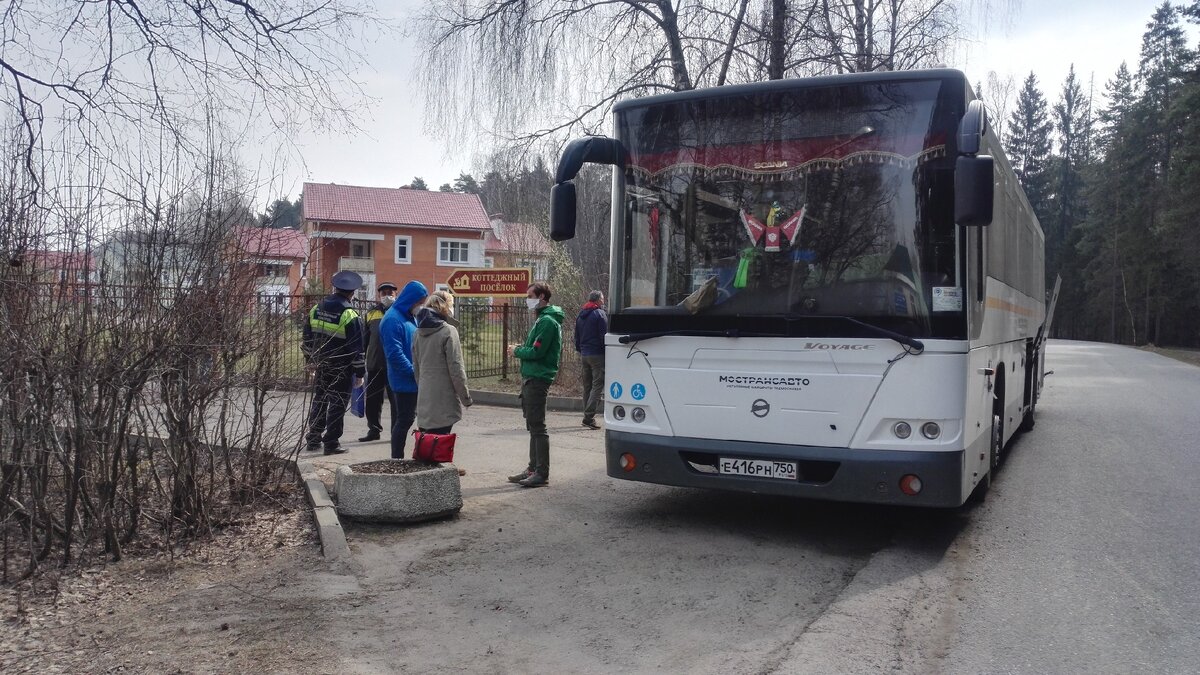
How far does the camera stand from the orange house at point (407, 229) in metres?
55.7

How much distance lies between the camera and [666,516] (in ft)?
24.4

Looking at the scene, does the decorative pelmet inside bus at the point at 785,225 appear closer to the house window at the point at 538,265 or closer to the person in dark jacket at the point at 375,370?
the person in dark jacket at the point at 375,370

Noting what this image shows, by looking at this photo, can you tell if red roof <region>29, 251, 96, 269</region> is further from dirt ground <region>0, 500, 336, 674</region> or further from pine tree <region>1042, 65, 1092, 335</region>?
pine tree <region>1042, 65, 1092, 335</region>

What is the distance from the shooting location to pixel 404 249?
57062mm

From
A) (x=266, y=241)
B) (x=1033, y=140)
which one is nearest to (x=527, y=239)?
(x=266, y=241)

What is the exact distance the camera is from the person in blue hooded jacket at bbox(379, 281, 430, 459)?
8586mm

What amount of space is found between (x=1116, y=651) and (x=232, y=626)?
438cm

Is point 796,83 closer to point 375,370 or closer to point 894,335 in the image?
point 894,335

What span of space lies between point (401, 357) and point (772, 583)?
4.39 metres

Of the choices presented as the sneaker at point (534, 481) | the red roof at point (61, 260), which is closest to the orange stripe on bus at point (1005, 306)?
the sneaker at point (534, 481)

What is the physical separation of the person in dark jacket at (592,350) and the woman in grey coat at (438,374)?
5.13 metres

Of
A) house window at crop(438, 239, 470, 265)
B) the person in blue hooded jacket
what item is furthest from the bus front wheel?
house window at crop(438, 239, 470, 265)

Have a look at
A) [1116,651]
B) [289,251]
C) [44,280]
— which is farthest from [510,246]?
[1116,651]

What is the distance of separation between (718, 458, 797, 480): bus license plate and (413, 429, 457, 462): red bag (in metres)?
2.09
